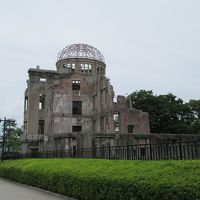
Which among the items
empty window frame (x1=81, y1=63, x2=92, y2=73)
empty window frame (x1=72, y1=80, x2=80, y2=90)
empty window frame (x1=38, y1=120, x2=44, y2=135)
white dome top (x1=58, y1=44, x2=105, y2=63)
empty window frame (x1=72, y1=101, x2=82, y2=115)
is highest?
white dome top (x1=58, y1=44, x2=105, y2=63)

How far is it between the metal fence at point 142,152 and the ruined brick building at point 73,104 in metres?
20.4

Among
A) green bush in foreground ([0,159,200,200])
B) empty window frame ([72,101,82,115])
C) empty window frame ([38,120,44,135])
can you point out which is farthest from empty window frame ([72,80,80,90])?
green bush in foreground ([0,159,200,200])

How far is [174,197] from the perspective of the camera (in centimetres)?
637

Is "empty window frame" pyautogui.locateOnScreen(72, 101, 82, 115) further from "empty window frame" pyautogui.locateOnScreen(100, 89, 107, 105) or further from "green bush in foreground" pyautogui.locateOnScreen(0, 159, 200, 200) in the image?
"green bush in foreground" pyautogui.locateOnScreen(0, 159, 200, 200)

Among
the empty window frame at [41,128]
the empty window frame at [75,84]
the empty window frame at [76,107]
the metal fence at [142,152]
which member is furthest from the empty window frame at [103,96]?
the metal fence at [142,152]

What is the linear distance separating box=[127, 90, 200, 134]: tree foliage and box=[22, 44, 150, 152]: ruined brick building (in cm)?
835

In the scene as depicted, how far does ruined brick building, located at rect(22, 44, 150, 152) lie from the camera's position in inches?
1732

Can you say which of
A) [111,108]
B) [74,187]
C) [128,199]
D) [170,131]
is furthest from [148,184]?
[170,131]

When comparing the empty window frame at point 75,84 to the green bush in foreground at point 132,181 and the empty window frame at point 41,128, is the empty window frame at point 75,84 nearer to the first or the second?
the empty window frame at point 41,128

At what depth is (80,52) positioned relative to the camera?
181ft

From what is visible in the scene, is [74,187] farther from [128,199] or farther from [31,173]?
[31,173]

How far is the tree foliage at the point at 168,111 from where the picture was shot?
53281mm

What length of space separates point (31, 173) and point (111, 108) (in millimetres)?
26236

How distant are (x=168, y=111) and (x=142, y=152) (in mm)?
39876
